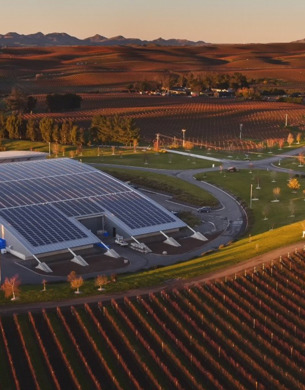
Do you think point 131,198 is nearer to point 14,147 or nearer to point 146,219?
point 146,219

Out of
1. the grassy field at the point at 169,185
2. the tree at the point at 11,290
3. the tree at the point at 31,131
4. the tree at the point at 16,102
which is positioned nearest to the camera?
the tree at the point at 11,290

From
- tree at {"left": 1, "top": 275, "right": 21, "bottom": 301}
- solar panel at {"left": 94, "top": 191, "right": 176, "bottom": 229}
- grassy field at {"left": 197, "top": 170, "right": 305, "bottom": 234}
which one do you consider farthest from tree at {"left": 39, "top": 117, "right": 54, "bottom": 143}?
tree at {"left": 1, "top": 275, "right": 21, "bottom": 301}

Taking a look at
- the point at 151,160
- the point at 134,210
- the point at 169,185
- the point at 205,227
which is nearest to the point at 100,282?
the point at 134,210

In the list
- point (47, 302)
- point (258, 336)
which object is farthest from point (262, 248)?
point (47, 302)

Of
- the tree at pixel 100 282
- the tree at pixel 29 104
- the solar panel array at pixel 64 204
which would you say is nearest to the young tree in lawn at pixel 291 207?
the solar panel array at pixel 64 204

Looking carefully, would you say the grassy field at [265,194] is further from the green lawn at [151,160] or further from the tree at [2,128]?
the tree at [2,128]

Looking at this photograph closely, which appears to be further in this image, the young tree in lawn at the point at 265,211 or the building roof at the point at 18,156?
the building roof at the point at 18,156
